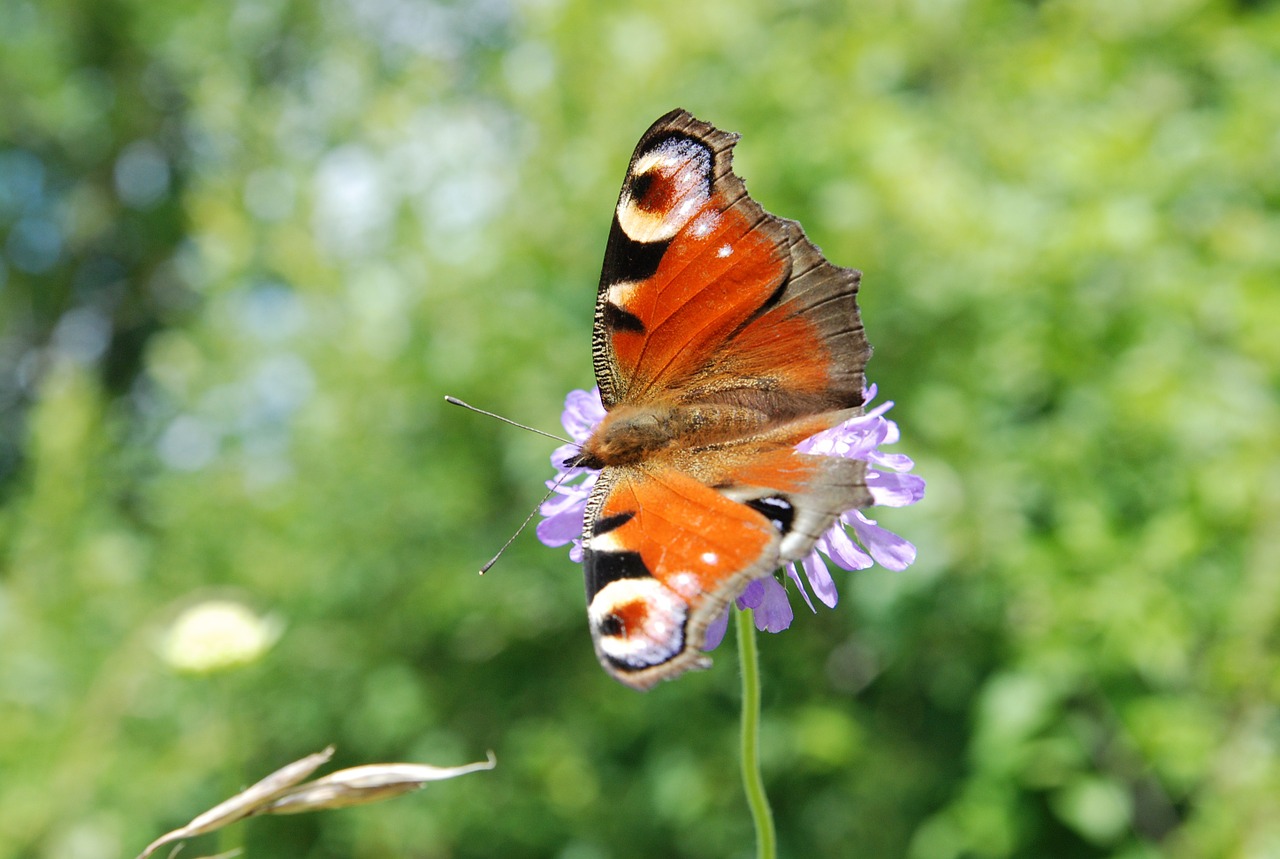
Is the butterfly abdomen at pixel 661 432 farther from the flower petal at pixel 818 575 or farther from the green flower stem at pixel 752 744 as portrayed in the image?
the green flower stem at pixel 752 744

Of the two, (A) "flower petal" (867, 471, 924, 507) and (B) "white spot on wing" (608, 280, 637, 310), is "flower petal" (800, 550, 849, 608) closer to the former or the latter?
(A) "flower petal" (867, 471, 924, 507)

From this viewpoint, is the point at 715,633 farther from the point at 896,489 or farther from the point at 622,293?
the point at 622,293

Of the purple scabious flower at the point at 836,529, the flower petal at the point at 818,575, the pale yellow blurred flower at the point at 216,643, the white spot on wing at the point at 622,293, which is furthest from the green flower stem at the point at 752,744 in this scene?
the pale yellow blurred flower at the point at 216,643

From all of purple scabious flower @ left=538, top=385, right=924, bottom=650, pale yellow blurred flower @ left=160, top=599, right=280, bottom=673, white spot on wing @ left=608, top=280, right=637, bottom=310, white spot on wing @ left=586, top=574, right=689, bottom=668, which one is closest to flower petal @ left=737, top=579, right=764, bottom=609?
purple scabious flower @ left=538, top=385, right=924, bottom=650

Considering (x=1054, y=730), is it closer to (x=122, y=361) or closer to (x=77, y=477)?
(x=77, y=477)

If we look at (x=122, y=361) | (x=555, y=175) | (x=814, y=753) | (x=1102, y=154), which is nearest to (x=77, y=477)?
(x=555, y=175)

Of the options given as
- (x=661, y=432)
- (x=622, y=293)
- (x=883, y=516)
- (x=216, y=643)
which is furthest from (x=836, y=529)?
(x=216, y=643)
